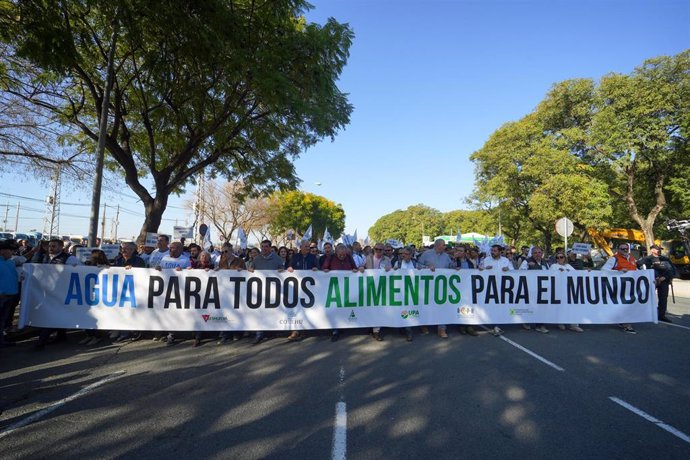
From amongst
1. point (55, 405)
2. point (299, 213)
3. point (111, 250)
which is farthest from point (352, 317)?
point (299, 213)

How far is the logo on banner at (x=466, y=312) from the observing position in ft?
25.5

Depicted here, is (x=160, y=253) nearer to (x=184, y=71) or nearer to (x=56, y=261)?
(x=56, y=261)

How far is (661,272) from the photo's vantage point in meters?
9.60

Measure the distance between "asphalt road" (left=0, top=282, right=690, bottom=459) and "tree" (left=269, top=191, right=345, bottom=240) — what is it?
142 ft

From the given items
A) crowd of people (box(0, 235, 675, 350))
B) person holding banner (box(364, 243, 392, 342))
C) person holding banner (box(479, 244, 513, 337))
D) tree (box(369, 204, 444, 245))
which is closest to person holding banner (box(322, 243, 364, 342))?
crowd of people (box(0, 235, 675, 350))

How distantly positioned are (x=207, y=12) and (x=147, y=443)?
886cm

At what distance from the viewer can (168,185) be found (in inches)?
526

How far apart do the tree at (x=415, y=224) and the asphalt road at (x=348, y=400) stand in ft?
324

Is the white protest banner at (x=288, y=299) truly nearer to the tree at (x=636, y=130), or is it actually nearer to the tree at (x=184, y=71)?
the tree at (x=184, y=71)

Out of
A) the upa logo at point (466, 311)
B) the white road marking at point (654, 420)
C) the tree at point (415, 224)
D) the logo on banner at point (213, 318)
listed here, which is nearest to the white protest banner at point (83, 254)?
the logo on banner at point (213, 318)

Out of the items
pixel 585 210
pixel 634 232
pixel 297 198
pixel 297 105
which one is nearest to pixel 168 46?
pixel 297 105

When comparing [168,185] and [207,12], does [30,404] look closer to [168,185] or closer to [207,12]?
[207,12]

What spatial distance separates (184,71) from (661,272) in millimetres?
14219

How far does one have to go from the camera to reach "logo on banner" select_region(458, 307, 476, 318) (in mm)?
7785
